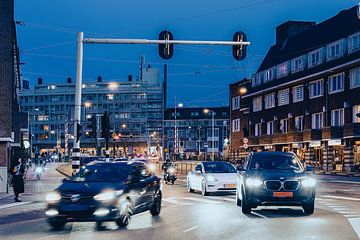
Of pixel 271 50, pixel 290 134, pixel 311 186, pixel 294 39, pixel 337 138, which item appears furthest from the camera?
pixel 271 50

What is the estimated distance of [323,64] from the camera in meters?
62.4

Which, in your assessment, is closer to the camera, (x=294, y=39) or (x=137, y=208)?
(x=137, y=208)

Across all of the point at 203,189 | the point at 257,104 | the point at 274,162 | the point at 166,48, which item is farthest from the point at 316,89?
the point at 274,162

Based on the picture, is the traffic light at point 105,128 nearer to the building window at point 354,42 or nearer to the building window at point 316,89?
the building window at point 354,42

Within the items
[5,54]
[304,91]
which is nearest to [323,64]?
[304,91]

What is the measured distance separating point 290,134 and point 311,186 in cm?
5160

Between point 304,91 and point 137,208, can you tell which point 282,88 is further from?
point 137,208

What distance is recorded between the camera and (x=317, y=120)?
64375mm

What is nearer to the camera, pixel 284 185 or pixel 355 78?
pixel 284 185

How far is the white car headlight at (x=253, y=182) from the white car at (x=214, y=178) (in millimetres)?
8659

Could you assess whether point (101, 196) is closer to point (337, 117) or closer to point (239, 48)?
point (239, 48)

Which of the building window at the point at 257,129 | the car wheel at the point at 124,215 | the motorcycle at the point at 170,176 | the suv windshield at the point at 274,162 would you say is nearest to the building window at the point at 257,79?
the building window at the point at 257,129

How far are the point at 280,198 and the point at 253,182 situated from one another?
838mm

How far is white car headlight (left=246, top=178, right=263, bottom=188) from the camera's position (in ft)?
57.8
